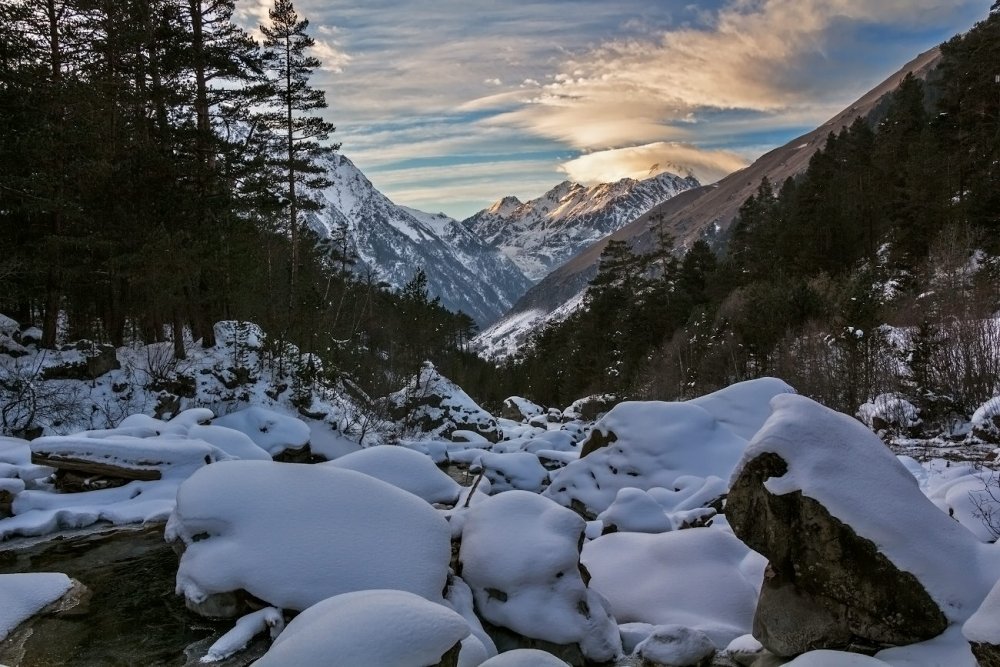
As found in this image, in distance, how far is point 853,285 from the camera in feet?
85.4

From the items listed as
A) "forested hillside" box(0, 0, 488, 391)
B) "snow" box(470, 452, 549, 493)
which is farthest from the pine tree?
"snow" box(470, 452, 549, 493)

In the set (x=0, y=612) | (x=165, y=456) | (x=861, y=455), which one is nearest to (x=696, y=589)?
(x=861, y=455)

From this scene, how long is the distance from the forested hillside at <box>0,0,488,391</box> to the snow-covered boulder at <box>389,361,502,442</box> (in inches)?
44.6

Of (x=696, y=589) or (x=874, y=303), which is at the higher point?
(x=874, y=303)

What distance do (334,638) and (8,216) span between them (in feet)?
65.9

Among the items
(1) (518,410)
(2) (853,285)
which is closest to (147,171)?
(2) (853,285)

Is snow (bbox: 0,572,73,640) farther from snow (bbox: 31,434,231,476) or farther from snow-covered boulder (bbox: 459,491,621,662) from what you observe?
snow-covered boulder (bbox: 459,491,621,662)

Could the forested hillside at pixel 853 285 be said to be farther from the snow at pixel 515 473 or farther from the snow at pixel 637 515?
the snow at pixel 637 515

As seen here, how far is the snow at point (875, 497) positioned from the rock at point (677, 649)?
74.2 inches

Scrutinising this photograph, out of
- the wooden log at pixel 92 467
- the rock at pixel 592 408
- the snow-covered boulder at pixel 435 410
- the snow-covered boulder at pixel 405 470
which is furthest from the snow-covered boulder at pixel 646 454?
the rock at pixel 592 408

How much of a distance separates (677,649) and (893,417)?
15171 millimetres

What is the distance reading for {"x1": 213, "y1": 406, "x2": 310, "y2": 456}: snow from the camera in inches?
678

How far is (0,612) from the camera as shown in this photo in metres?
7.20

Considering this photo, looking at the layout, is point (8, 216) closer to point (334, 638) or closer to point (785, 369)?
point (334, 638)
